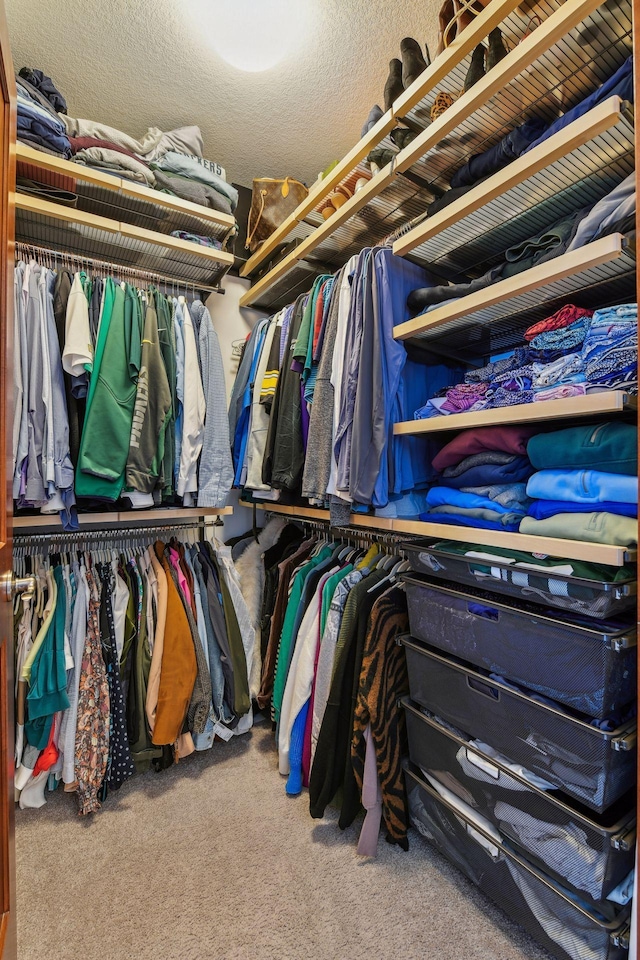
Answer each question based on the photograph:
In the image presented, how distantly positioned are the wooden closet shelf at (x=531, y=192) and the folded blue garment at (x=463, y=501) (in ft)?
2.42

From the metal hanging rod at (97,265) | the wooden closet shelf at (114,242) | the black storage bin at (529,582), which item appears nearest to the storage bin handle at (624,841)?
the black storage bin at (529,582)

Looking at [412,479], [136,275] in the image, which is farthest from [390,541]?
[136,275]

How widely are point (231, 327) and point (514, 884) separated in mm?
2501

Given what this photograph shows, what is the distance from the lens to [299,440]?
1.81 meters

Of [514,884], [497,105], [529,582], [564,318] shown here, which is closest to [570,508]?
[529,582]

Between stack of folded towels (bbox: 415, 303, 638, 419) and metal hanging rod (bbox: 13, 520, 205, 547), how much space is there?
1346 millimetres

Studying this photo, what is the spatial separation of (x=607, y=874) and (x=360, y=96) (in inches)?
103

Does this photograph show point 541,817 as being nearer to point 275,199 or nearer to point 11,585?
point 11,585

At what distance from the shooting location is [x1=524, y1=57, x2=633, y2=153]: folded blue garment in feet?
3.04

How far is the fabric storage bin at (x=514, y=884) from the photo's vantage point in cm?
96

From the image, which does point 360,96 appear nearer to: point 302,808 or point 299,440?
point 299,440

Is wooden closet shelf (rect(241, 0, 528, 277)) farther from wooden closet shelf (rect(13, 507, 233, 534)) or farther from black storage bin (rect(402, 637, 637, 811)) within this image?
black storage bin (rect(402, 637, 637, 811))

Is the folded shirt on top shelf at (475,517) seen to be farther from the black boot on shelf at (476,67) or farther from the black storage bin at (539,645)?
the black boot on shelf at (476,67)

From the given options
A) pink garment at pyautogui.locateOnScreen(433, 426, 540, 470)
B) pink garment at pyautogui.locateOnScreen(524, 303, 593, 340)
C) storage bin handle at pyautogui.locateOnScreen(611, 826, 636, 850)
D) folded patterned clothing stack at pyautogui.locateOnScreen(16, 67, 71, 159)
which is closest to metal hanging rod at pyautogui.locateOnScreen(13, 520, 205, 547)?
pink garment at pyautogui.locateOnScreen(433, 426, 540, 470)
